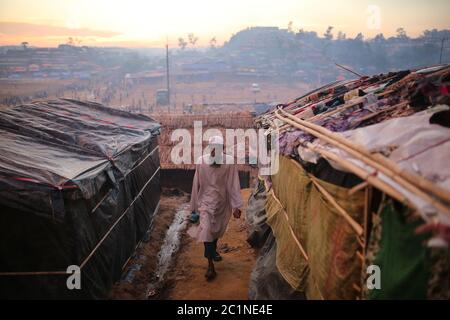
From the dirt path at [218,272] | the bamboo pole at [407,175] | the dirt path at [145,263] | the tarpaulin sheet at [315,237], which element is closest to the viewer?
the bamboo pole at [407,175]

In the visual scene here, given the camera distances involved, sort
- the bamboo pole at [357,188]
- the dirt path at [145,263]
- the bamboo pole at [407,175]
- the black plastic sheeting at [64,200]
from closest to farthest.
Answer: the bamboo pole at [407,175], the bamboo pole at [357,188], the black plastic sheeting at [64,200], the dirt path at [145,263]

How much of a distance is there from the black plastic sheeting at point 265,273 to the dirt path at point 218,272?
0.26 meters

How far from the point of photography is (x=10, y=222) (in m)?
3.87

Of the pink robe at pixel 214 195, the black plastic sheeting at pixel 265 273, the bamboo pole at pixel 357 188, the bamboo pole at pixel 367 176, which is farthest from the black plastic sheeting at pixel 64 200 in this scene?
the bamboo pole at pixel 357 188

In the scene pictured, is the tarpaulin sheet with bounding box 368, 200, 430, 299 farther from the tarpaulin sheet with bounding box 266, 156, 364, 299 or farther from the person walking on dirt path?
the person walking on dirt path

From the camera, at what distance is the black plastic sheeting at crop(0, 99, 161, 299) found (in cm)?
387

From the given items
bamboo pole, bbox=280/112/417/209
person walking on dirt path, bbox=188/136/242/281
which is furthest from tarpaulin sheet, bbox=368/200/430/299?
person walking on dirt path, bbox=188/136/242/281

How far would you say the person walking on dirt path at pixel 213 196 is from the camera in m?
5.56

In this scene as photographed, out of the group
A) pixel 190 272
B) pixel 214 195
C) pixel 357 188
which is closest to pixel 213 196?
pixel 214 195

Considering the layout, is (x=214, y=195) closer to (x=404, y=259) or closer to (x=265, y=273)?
(x=265, y=273)

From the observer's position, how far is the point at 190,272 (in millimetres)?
5953

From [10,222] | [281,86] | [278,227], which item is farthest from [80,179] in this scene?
[281,86]

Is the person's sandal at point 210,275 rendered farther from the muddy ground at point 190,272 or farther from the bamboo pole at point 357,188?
the bamboo pole at point 357,188

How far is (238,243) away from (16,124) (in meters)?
4.19
